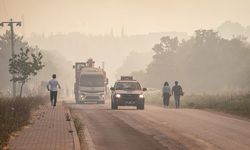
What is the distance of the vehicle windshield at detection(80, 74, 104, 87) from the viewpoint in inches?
2263

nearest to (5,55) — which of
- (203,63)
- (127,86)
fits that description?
(203,63)

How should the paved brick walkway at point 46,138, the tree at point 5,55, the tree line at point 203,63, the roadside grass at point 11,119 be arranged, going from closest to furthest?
the paved brick walkway at point 46,138
the roadside grass at point 11,119
the tree line at point 203,63
the tree at point 5,55

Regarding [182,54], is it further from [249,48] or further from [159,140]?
[159,140]

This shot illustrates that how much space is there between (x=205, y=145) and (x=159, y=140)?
1784 millimetres

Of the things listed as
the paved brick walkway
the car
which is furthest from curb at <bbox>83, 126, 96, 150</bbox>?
the car

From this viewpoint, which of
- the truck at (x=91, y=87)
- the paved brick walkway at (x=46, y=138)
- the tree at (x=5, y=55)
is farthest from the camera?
the tree at (x=5, y=55)

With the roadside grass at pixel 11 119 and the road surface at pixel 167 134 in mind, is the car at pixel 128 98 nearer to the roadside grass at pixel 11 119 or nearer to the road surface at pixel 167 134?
the road surface at pixel 167 134

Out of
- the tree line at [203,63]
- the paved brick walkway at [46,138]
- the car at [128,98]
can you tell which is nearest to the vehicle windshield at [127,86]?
the car at [128,98]

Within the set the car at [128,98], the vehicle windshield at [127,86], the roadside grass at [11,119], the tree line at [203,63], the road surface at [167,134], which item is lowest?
the road surface at [167,134]

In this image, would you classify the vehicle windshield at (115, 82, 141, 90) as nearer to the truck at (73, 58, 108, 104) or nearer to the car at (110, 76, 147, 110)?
the car at (110, 76, 147, 110)

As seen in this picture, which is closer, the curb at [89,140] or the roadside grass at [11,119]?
the curb at [89,140]

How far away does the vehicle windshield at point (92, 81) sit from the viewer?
57469mm

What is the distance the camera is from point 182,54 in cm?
12456

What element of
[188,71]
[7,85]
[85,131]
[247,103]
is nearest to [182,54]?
[188,71]
